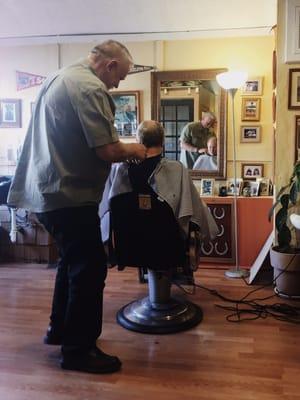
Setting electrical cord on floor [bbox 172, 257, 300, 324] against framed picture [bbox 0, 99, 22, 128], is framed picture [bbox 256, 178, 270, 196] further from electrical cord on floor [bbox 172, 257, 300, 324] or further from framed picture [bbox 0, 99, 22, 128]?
framed picture [bbox 0, 99, 22, 128]

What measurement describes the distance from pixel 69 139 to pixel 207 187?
2.24 m

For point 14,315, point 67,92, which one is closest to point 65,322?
point 14,315

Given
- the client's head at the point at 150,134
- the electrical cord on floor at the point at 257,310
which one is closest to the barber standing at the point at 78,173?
the client's head at the point at 150,134

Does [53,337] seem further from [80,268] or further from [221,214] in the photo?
[221,214]

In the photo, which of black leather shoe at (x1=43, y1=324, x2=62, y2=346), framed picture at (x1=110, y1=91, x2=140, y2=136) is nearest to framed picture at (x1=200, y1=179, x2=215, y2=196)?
framed picture at (x1=110, y1=91, x2=140, y2=136)

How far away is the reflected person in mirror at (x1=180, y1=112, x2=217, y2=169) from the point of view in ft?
12.9

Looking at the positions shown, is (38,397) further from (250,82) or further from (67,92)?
(250,82)

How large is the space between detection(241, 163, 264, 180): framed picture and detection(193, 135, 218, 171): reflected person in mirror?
0.26 metres

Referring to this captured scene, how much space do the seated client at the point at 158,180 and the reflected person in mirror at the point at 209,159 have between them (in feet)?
5.10

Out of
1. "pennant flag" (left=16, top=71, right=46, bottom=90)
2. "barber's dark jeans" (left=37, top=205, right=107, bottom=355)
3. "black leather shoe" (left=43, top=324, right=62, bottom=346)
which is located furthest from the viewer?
"pennant flag" (left=16, top=71, right=46, bottom=90)

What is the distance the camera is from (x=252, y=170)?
154 inches

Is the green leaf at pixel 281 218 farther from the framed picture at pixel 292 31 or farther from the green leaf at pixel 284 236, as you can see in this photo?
the framed picture at pixel 292 31

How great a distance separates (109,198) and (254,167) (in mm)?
1900

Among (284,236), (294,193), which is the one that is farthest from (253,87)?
(284,236)
